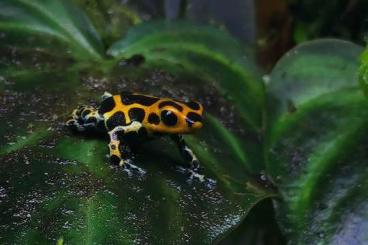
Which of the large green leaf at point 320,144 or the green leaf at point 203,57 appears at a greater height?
the green leaf at point 203,57

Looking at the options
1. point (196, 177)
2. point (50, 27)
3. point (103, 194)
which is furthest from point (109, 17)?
point (103, 194)

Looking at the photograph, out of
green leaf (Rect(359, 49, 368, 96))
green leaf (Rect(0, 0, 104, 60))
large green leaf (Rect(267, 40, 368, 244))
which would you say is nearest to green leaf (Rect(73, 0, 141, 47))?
green leaf (Rect(0, 0, 104, 60))

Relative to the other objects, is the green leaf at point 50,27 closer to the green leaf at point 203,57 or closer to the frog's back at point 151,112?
the green leaf at point 203,57

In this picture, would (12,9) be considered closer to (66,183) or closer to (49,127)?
(49,127)

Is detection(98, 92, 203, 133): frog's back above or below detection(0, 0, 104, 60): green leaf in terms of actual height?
below

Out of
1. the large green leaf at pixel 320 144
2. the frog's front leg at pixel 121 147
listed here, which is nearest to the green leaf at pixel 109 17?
the large green leaf at pixel 320 144

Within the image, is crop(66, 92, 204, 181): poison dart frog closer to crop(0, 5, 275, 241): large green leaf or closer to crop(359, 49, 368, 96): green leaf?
crop(0, 5, 275, 241): large green leaf
